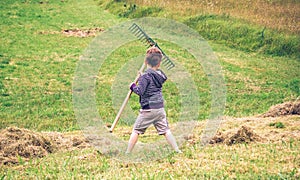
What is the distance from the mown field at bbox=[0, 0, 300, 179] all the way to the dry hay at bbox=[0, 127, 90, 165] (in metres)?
0.20

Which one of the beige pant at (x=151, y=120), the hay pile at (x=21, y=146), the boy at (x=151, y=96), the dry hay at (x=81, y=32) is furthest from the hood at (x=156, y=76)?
the dry hay at (x=81, y=32)

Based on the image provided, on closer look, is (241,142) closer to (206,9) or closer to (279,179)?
(279,179)

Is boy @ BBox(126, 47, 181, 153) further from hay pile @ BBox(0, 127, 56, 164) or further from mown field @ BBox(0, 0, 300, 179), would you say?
hay pile @ BBox(0, 127, 56, 164)

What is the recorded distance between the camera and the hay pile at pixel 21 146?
620 cm

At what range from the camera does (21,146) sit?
21.0 ft

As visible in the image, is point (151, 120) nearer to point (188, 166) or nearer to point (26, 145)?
point (188, 166)

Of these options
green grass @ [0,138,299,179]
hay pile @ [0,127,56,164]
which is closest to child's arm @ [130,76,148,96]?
green grass @ [0,138,299,179]

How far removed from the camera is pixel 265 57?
17.2m

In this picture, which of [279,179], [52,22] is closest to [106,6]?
[52,22]

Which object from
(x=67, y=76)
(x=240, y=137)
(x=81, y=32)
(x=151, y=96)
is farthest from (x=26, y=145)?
(x=81, y=32)

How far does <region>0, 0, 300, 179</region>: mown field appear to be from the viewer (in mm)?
5305

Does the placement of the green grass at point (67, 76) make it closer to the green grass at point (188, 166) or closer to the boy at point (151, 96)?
the green grass at point (188, 166)

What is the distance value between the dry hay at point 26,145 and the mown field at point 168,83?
0.20 meters

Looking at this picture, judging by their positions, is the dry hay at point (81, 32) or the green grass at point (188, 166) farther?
the dry hay at point (81, 32)
